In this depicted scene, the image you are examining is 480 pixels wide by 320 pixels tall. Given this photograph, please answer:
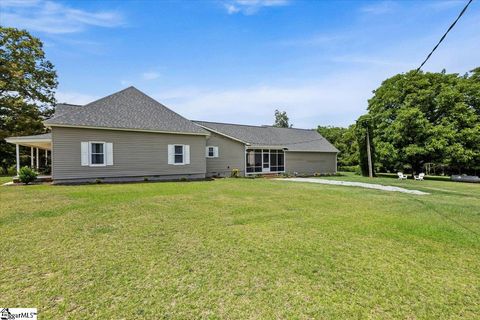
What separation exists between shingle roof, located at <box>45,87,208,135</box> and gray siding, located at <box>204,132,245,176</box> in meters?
3.02

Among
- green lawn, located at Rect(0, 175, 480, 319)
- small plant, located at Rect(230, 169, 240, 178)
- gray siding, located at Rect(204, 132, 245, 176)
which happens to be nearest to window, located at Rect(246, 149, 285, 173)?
gray siding, located at Rect(204, 132, 245, 176)

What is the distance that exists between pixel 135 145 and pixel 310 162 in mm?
17275

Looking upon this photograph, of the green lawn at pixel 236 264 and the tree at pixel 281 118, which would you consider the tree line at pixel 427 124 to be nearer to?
the green lawn at pixel 236 264

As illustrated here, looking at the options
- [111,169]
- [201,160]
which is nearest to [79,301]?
[111,169]

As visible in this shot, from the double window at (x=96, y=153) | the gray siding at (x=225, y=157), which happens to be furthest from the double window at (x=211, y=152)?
the double window at (x=96, y=153)

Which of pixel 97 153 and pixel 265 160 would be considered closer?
pixel 97 153

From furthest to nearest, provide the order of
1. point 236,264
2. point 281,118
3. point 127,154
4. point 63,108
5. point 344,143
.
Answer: point 281,118
point 344,143
point 63,108
point 127,154
point 236,264

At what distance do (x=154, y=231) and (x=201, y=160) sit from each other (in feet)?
41.1

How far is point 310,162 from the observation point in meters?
25.8

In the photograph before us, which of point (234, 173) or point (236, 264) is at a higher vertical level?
point (234, 173)

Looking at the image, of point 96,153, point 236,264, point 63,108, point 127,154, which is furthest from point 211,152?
point 236,264

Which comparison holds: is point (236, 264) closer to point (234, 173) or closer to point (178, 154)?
point (178, 154)

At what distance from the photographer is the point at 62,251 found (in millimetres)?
4391

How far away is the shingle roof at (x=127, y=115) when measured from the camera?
1401 centimetres
